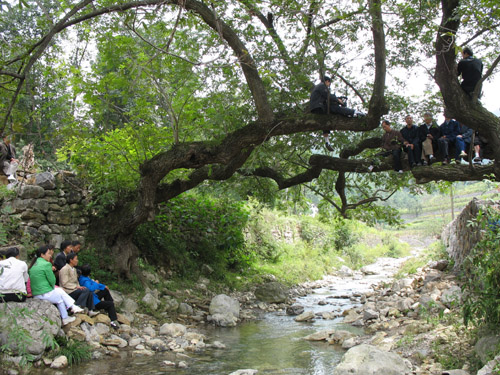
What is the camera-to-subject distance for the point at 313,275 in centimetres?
1758

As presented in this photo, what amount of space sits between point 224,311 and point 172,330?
201 centimetres

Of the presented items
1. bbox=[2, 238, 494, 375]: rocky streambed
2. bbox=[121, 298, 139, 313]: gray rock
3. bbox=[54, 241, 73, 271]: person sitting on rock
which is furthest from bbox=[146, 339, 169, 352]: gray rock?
bbox=[54, 241, 73, 271]: person sitting on rock

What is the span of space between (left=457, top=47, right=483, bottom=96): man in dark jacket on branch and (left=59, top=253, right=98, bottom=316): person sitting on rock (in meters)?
7.14

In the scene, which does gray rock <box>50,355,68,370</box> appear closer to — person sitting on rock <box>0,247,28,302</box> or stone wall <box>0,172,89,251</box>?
person sitting on rock <box>0,247,28,302</box>

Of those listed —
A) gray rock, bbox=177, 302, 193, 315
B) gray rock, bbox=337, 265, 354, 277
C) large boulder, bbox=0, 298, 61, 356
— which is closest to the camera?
large boulder, bbox=0, 298, 61, 356

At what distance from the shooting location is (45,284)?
641cm

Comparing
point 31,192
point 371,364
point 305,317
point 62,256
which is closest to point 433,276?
point 305,317

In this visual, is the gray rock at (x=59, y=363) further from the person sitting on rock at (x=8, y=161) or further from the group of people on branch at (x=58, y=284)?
the person sitting on rock at (x=8, y=161)

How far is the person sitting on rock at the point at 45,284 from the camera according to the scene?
6.36 m

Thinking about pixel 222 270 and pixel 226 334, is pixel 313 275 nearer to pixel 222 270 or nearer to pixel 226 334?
pixel 222 270

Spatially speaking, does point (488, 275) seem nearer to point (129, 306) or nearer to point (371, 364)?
point (371, 364)

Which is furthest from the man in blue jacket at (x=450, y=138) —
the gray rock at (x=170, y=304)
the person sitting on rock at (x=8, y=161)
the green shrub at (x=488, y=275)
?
the person sitting on rock at (x=8, y=161)

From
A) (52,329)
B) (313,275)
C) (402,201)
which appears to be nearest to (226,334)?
(52,329)

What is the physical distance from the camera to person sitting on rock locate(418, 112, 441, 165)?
744 cm
